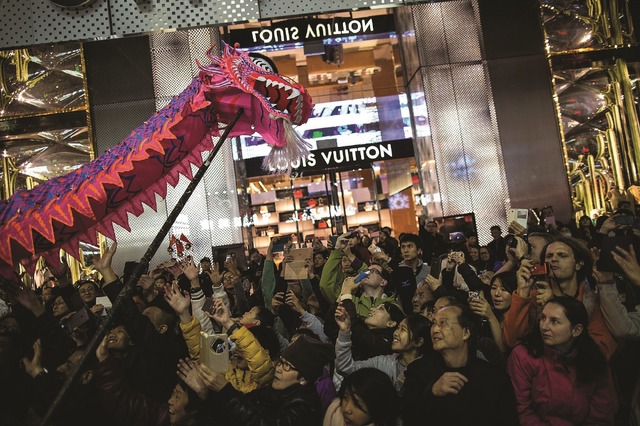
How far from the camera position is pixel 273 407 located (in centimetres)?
340

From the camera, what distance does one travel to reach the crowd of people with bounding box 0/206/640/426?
298cm

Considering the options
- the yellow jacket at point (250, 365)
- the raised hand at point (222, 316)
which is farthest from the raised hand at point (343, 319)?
the raised hand at point (222, 316)

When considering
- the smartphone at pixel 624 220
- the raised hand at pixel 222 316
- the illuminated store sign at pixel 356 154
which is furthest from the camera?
the illuminated store sign at pixel 356 154

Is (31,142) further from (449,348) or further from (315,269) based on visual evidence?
(449,348)

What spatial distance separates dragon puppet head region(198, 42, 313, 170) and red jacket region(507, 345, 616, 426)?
2.06 meters

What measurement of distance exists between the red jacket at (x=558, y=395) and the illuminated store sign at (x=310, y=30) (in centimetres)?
794

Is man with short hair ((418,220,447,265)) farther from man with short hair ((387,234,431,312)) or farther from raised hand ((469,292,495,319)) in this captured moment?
raised hand ((469,292,495,319))

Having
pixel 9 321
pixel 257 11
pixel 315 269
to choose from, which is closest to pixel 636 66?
pixel 315 269

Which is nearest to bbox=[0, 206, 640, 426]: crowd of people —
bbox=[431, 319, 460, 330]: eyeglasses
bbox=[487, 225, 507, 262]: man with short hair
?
bbox=[431, 319, 460, 330]: eyeglasses

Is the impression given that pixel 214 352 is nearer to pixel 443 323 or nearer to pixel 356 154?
pixel 443 323

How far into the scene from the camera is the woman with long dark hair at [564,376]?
3178 millimetres

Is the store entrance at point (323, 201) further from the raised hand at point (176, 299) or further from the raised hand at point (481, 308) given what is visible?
the raised hand at point (481, 308)

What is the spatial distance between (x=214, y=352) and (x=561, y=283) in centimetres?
244

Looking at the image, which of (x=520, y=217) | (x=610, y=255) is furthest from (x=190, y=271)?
(x=520, y=217)
